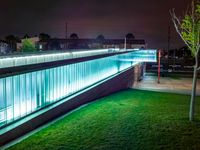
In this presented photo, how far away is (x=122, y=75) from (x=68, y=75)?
9034 mm

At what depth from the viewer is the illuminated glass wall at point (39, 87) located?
6.81 meters

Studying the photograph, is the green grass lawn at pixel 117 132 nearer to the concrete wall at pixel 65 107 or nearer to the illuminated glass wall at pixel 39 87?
the concrete wall at pixel 65 107

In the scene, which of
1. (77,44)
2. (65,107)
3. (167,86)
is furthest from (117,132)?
(77,44)

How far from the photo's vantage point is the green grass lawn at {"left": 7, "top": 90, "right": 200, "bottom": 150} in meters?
6.61

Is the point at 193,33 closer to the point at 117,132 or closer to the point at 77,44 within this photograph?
the point at 117,132

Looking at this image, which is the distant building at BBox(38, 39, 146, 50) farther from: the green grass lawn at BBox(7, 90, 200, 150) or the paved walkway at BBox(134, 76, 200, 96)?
the green grass lawn at BBox(7, 90, 200, 150)

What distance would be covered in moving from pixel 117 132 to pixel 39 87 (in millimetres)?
2797

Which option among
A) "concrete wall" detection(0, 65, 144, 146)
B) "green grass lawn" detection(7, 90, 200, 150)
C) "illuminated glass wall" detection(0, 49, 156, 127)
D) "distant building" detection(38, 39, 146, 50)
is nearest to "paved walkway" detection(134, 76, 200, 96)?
"concrete wall" detection(0, 65, 144, 146)

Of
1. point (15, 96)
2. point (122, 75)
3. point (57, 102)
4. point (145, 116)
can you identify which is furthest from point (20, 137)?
point (122, 75)

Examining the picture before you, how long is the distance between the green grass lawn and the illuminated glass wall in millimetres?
816

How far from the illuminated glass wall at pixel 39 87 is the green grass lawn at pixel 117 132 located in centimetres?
82

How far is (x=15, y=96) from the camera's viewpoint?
7133mm

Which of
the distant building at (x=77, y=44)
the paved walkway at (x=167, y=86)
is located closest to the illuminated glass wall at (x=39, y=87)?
the paved walkway at (x=167, y=86)

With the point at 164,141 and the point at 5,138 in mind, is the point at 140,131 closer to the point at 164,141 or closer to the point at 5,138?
the point at 164,141
